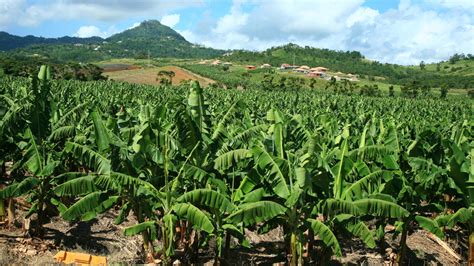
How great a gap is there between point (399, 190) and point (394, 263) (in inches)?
74.9

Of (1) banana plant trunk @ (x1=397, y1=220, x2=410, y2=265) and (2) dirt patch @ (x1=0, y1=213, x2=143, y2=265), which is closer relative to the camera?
(2) dirt patch @ (x1=0, y1=213, x2=143, y2=265)

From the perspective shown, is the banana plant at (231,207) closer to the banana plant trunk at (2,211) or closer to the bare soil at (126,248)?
the bare soil at (126,248)

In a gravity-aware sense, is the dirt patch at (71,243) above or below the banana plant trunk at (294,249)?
below

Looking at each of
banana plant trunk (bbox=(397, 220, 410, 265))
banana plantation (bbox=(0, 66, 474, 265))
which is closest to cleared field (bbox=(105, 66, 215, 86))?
banana plantation (bbox=(0, 66, 474, 265))

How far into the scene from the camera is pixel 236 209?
757 centimetres

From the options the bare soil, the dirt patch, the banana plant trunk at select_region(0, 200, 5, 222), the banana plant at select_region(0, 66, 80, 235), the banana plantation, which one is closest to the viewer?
the banana plantation

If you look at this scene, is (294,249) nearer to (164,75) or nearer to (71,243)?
(71,243)

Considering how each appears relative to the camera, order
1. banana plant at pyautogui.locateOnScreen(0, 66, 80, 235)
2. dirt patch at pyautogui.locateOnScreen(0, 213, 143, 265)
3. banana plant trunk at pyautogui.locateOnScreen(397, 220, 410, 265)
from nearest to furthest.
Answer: banana plant at pyautogui.locateOnScreen(0, 66, 80, 235) → dirt patch at pyautogui.locateOnScreen(0, 213, 143, 265) → banana plant trunk at pyautogui.locateOnScreen(397, 220, 410, 265)

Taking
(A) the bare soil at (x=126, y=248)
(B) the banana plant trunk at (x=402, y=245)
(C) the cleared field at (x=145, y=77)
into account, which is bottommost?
(A) the bare soil at (x=126, y=248)

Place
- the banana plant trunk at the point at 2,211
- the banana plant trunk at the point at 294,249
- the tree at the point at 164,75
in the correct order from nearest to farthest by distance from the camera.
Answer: the banana plant trunk at the point at 294,249 < the banana plant trunk at the point at 2,211 < the tree at the point at 164,75

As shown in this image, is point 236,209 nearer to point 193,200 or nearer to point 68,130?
point 193,200

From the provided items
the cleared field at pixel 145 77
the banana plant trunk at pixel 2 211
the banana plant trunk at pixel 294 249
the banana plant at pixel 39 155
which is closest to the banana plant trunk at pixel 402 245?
the banana plant trunk at pixel 294 249

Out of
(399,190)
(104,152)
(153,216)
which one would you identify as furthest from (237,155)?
(399,190)

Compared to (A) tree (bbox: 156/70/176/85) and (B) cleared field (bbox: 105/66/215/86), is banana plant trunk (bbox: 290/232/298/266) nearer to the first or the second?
(A) tree (bbox: 156/70/176/85)
